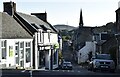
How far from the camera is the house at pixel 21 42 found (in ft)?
130

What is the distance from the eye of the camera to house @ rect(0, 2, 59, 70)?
39.7 meters

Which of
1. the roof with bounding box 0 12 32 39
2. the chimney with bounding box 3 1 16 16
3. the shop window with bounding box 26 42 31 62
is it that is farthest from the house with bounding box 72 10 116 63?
the chimney with bounding box 3 1 16 16

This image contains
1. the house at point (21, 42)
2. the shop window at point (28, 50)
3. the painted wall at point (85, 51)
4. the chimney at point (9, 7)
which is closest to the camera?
the house at point (21, 42)

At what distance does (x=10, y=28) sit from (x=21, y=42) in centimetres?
227

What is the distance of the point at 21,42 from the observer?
43.6m

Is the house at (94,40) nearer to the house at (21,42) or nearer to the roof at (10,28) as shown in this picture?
the house at (21,42)

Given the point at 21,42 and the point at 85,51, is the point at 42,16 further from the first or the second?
the point at 85,51

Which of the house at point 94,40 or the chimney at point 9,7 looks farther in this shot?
the house at point 94,40

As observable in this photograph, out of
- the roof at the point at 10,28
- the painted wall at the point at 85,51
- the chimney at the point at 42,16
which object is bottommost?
the painted wall at the point at 85,51

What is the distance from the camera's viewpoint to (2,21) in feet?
144

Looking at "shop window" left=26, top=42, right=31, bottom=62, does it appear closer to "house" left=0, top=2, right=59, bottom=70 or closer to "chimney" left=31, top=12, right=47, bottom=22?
"house" left=0, top=2, right=59, bottom=70

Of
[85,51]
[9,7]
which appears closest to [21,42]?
[9,7]

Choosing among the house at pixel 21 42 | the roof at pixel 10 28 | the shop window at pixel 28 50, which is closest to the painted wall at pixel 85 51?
the house at pixel 21 42

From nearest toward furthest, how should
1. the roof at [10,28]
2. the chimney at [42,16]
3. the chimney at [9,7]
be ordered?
the roof at [10,28]
the chimney at [9,7]
the chimney at [42,16]
